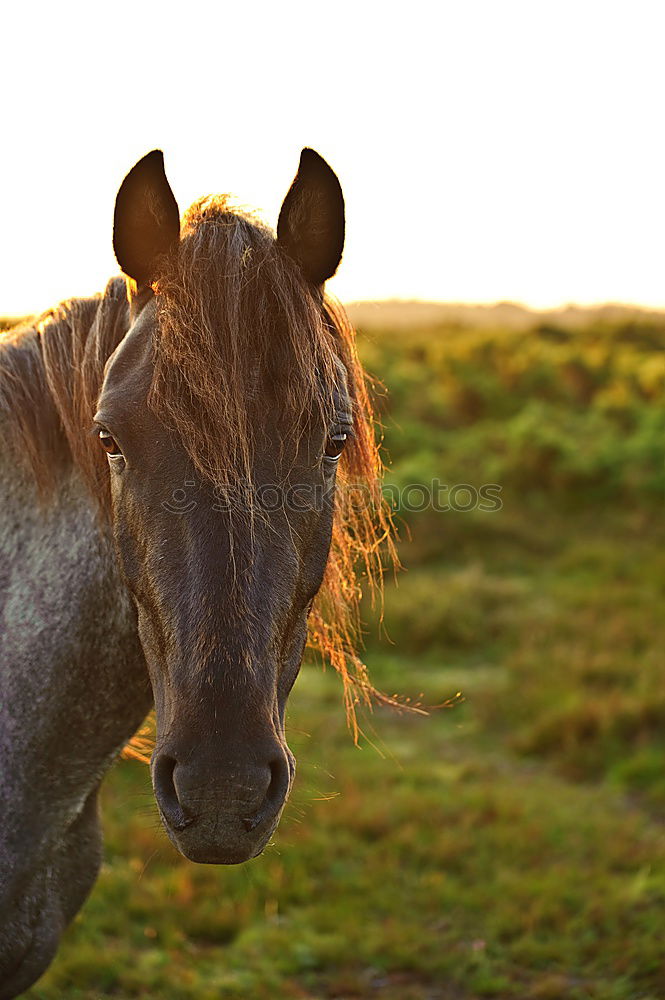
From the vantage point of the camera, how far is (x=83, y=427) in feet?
7.45

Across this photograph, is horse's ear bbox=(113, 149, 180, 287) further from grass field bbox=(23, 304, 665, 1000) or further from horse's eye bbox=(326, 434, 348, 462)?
grass field bbox=(23, 304, 665, 1000)

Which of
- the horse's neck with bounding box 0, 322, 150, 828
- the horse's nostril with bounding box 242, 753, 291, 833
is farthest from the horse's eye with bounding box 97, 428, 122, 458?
the horse's nostril with bounding box 242, 753, 291, 833

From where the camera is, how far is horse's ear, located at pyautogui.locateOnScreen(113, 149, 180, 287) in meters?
2.08

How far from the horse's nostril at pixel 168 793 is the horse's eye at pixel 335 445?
2.54 ft

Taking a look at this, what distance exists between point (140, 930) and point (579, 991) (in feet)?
6.86

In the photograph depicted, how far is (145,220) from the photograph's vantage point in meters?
2.11

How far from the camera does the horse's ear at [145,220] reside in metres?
2.08

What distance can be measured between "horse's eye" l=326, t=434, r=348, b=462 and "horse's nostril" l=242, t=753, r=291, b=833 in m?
0.71

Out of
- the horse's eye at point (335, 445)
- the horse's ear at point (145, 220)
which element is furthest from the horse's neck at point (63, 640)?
the horse's eye at point (335, 445)

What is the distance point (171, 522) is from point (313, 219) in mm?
826

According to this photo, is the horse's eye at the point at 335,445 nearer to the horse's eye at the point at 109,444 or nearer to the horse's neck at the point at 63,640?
the horse's eye at the point at 109,444

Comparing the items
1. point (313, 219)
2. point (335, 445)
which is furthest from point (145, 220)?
point (335, 445)

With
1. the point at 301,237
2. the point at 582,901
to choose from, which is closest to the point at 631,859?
the point at 582,901

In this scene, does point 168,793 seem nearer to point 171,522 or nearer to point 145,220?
point 171,522
